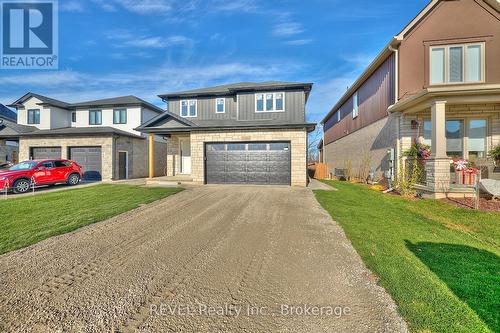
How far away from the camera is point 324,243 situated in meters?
4.50

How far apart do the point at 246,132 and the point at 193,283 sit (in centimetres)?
1083

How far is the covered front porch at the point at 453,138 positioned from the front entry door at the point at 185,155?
538 inches

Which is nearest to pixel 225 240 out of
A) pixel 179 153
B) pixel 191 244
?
pixel 191 244

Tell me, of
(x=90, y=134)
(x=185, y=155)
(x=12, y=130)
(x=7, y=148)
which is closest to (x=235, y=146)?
(x=185, y=155)

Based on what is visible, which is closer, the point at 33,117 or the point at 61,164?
the point at 61,164

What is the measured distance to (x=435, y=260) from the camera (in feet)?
12.1

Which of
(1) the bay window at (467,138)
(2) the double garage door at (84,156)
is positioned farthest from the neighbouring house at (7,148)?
(1) the bay window at (467,138)

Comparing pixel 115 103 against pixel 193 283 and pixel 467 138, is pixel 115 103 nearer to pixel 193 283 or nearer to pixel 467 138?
pixel 193 283

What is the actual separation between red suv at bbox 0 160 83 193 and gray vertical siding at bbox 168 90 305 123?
7.44 meters

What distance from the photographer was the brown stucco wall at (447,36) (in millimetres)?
10336

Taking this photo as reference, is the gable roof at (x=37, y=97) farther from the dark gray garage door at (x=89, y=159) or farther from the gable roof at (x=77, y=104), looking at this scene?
the dark gray garage door at (x=89, y=159)

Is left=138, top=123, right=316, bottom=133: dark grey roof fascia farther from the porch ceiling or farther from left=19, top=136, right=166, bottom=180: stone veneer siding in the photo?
the porch ceiling

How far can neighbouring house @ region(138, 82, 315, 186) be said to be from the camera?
12.9 m

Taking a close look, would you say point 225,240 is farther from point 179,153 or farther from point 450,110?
point 179,153
